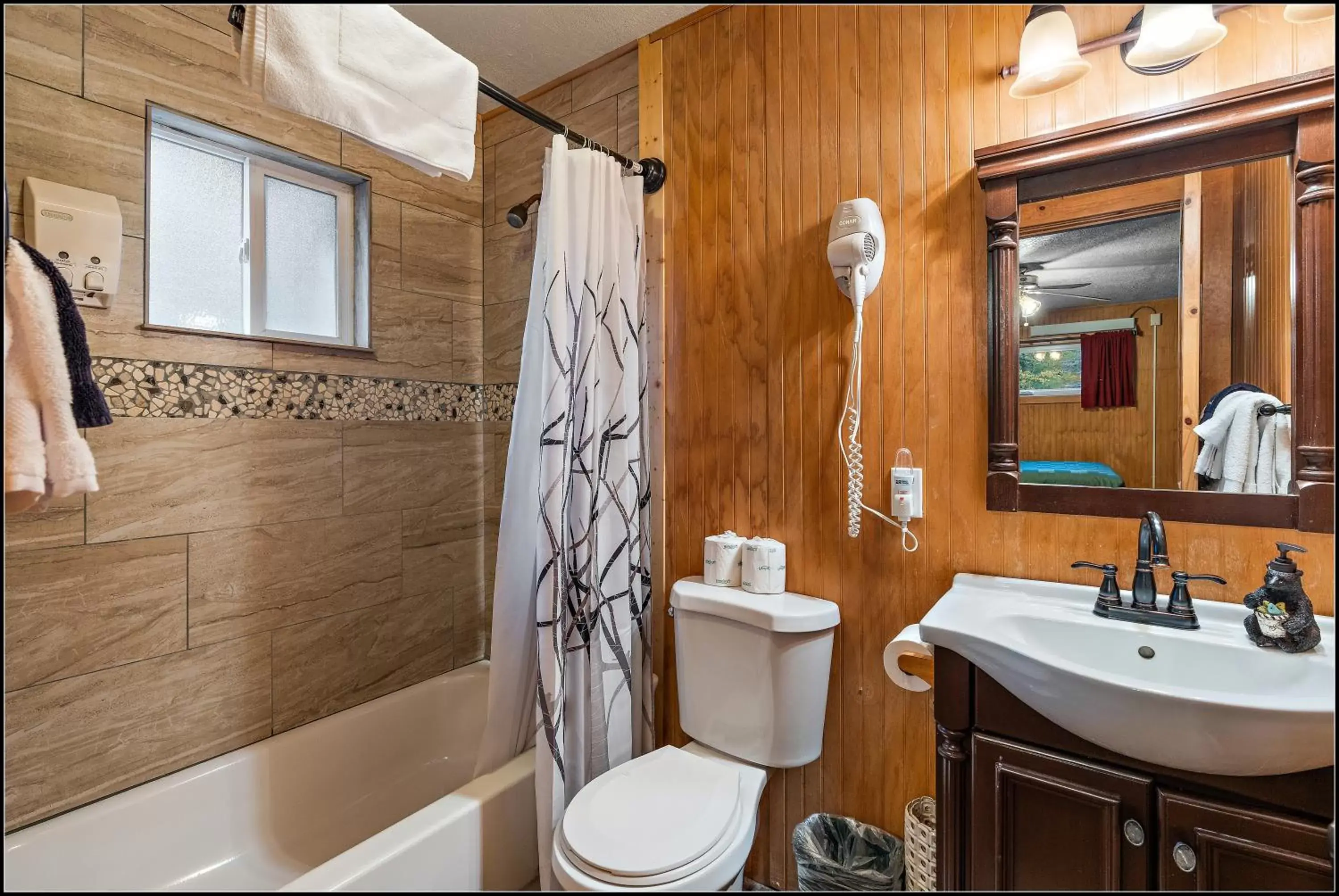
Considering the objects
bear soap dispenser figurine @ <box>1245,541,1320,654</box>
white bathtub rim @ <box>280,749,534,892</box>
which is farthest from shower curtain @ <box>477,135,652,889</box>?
bear soap dispenser figurine @ <box>1245,541,1320,654</box>

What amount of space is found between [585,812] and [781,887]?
74 cm

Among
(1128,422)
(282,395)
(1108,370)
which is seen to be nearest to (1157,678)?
(1128,422)

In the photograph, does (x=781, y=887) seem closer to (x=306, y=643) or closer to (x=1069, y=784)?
(x=1069, y=784)

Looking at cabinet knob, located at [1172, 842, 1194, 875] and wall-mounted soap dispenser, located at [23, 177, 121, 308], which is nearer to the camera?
cabinet knob, located at [1172, 842, 1194, 875]

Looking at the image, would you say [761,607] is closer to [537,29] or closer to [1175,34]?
[1175,34]

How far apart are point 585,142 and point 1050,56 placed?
1109 mm

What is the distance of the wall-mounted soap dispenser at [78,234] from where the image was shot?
1.38m

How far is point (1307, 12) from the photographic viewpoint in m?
1.11

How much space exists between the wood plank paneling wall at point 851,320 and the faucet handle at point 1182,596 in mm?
103

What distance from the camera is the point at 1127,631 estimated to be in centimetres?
115

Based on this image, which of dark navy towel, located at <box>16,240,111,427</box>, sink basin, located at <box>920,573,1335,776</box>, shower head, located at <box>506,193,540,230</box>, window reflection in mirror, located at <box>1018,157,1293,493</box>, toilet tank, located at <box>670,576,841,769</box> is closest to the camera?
sink basin, located at <box>920,573,1335,776</box>

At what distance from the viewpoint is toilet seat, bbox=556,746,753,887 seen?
121cm

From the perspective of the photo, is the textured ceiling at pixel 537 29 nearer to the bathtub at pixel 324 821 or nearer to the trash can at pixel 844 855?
the bathtub at pixel 324 821

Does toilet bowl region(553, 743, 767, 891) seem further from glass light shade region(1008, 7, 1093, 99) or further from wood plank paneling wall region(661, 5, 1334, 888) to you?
glass light shade region(1008, 7, 1093, 99)
